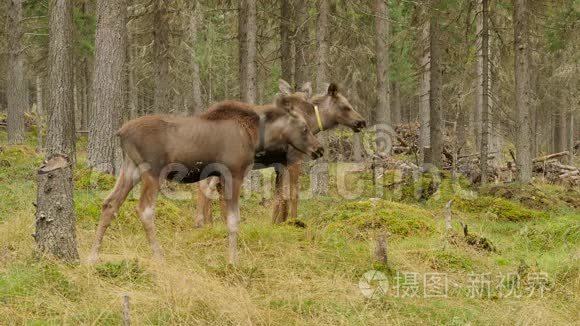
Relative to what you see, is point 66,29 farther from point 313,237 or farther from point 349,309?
point 349,309

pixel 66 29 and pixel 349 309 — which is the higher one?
pixel 66 29

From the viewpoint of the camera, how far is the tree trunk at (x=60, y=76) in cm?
974

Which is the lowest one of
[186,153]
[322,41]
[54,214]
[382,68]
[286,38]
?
[54,214]

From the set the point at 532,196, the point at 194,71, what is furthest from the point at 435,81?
the point at 194,71

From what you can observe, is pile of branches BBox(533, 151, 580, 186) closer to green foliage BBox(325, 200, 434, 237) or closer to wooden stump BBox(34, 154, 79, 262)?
green foliage BBox(325, 200, 434, 237)

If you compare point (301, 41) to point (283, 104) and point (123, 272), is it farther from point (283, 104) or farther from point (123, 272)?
point (123, 272)

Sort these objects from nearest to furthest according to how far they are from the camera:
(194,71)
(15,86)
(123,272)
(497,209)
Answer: (123,272) → (497,209) → (15,86) → (194,71)

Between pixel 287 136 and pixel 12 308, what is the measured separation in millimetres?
4168

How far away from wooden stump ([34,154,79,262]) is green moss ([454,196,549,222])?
867cm

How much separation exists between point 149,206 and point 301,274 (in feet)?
6.56

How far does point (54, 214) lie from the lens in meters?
6.38

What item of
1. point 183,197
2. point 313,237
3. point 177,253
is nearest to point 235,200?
point 177,253

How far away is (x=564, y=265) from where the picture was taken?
282 inches

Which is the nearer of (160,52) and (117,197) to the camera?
(117,197)
